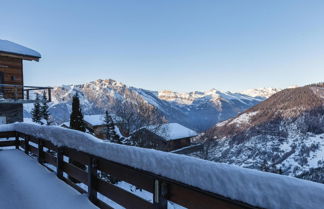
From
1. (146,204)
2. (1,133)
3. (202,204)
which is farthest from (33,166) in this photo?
(202,204)

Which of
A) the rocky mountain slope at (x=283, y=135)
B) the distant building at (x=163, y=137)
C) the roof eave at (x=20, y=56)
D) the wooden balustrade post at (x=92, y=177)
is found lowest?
the rocky mountain slope at (x=283, y=135)

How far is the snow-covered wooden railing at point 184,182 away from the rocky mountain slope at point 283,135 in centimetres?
6145

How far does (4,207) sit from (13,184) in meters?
1.07

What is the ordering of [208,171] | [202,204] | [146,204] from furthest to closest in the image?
[146,204]
[202,204]
[208,171]

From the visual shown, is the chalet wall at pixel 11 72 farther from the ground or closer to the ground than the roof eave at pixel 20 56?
closer to the ground

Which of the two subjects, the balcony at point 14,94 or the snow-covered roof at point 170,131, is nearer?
the balcony at point 14,94

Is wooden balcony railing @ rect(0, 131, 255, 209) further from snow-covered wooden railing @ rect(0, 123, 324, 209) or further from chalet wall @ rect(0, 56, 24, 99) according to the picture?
chalet wall @ rect(0, 56, 24, 99)

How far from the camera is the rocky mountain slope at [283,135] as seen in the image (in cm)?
8538

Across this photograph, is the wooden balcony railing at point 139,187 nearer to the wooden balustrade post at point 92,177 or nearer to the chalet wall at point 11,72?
the wooden balustrade post at point 92,177

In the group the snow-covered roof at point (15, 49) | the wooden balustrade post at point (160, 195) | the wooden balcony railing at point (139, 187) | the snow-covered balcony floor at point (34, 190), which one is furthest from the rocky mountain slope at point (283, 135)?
the wooden balustrade post at point (160, 195)

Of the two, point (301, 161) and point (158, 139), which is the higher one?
point (158, 139)

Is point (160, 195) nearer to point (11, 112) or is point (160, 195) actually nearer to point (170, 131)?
point (11, 112)

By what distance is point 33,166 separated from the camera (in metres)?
5.74

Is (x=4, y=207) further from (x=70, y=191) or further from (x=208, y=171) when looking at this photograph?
(x=208, y=171)
